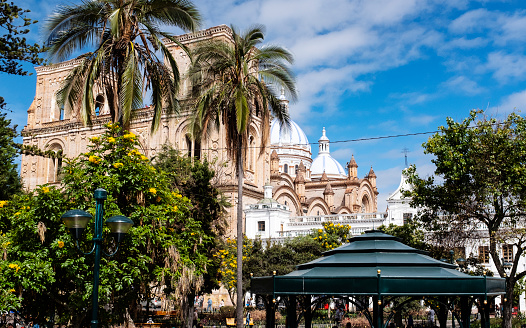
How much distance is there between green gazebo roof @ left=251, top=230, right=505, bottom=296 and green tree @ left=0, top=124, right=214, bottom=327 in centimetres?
493

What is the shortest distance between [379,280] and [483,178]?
13.1 m

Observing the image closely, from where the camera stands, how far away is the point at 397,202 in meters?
39.0

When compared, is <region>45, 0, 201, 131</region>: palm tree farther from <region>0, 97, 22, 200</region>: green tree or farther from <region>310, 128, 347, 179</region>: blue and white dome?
<region>310, 128, 347, 179</region>: blue and white dome

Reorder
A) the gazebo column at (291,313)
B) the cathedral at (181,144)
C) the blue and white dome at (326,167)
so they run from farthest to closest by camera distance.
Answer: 1. the blue and white dome at (326,167)
2. the cathedral at (181,144)
3. the gazebo column at (291,313)

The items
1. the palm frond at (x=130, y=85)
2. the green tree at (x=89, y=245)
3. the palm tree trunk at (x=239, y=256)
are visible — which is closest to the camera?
the green tree at (x=89, y=245)

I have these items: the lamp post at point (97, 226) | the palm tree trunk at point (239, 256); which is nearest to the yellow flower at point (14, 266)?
the lamp post at point (97, 226)

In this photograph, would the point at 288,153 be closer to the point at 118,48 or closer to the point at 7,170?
the point at 7,170

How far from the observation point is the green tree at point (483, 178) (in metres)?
20.0

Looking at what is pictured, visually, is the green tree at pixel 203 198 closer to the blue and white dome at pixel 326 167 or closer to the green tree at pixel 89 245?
the green tree at pixel 89 245

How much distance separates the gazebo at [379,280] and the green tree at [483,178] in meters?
10.4

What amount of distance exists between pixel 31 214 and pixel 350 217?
3106cm

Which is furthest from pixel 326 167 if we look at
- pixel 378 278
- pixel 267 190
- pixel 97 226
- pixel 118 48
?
pixel 378 278

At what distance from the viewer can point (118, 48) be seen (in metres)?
16.0

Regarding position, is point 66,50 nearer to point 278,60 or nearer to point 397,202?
point 278,60
